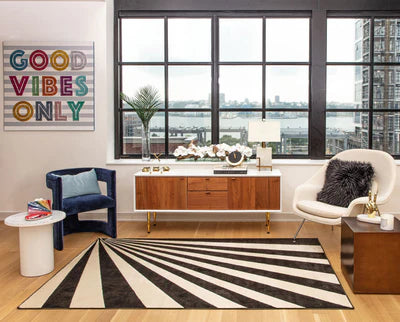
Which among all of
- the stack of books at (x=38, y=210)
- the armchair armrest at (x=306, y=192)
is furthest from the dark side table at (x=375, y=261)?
the stack of books at (x=38, y=210)

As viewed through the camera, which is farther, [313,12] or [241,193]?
[313,12]

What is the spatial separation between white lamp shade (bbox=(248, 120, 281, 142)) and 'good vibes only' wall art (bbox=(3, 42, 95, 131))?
6.61 feet

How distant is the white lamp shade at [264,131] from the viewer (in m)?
5.17

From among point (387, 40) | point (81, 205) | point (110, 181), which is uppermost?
point (387, 40)

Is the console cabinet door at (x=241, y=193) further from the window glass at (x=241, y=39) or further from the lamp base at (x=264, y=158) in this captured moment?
the window glass at (x=241, y=39)

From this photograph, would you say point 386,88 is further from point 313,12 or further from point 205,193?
point 205,193

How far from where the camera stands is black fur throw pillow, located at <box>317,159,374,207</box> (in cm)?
456

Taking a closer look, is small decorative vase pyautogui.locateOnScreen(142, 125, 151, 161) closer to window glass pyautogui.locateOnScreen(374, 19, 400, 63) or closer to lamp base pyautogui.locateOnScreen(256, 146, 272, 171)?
lamp base pyautogui.locateOnScreen(256, 146, 272, 171)

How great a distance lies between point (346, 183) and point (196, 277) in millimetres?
1975

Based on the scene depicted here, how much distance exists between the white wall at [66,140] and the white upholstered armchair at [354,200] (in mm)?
646

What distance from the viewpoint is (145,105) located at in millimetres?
5734

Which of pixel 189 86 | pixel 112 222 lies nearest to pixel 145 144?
pixel 189 86

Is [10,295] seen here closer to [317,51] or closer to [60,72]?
[60,72]

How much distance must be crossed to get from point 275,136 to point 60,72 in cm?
277
